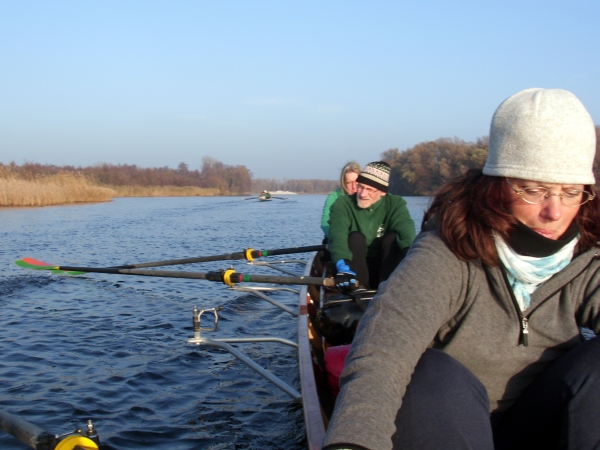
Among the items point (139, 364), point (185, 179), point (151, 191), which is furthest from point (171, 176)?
point (139, 364)

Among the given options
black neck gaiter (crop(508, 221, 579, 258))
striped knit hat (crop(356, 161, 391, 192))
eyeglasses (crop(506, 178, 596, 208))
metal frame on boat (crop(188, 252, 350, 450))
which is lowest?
metal frame on boat (crop(188, 252, 350, 450))

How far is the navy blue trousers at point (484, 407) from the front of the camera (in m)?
1.27

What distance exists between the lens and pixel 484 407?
138 cm

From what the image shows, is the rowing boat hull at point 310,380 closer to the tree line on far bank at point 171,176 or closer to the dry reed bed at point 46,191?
the dry reed bed at point 46,191

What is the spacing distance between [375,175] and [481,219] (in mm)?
3095

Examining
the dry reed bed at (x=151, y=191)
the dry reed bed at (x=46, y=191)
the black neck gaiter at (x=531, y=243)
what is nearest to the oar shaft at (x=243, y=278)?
the black neck gaiter at (x=531, y=243)

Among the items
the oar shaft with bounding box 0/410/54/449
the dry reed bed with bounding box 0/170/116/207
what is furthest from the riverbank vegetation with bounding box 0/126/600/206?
the oar shaft with bounding box 0/410/54/449

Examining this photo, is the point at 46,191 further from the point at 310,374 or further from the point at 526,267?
the point at 526,267

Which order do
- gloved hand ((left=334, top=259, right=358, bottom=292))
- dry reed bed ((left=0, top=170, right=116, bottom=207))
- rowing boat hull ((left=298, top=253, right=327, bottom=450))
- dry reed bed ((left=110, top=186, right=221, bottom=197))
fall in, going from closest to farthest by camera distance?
1. rowing boat hull ((left=298, top=253, right=327, bottom=450))
2. gloved hand ((left=334, top=259, right=358, bottom=292))
3. dry reed bed ((left=0, top=170, right=116, bottom=207))
4. dry reed bed ((left=110, top=186, right=221, bottom=197))

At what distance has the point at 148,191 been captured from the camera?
5519 cm

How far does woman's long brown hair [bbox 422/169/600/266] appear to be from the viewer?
1460 millimetres

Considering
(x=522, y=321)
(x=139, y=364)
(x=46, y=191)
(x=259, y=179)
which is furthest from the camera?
(x=259, y=179)

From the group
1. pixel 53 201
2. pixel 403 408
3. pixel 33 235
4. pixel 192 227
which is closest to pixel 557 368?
pixel 403 408

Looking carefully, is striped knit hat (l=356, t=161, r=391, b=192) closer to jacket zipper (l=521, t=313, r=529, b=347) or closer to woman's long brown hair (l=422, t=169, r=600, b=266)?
woman's long brown hair (l=422, t=169, r=600, b=266)
